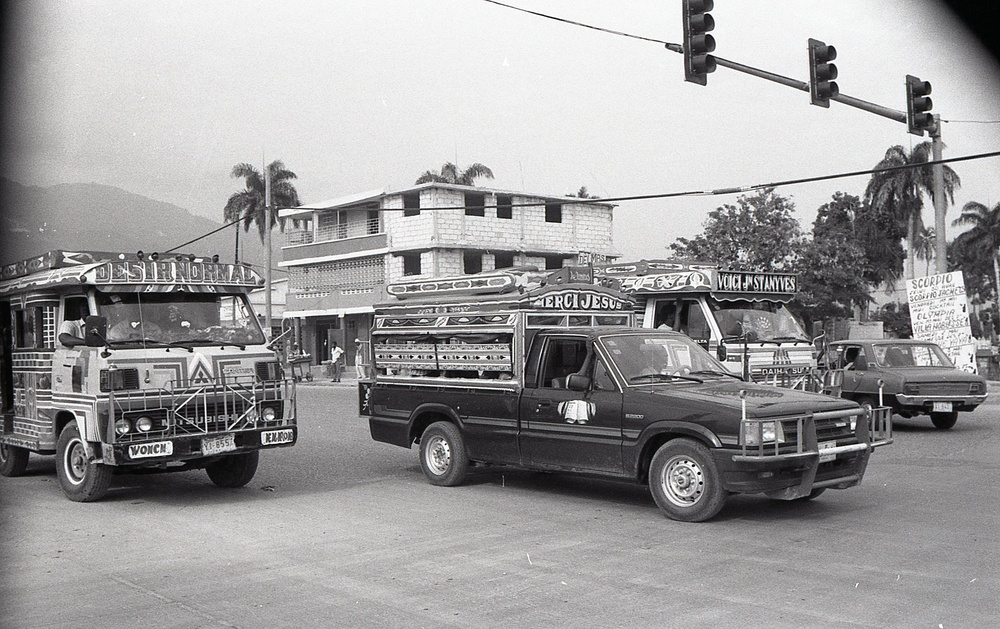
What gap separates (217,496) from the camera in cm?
1094

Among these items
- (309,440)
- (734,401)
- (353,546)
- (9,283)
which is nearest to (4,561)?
(353,546)

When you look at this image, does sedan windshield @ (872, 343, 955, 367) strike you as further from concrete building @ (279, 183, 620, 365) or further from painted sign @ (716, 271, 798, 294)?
concrete building @ (279, 183, 620, 365)

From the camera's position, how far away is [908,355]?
1764 cm

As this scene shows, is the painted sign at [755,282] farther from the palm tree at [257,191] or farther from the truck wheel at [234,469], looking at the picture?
the palm tree at [257,191]

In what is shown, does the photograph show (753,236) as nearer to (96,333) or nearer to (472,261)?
(472,261)

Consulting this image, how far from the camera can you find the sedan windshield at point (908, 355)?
1744 centimetres

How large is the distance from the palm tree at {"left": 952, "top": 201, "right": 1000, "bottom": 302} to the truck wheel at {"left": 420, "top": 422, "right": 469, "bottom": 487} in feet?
235

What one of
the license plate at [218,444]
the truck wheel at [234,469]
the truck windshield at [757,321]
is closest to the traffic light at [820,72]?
the truck windshield at [757,321]

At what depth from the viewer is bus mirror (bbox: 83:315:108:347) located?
9.85 meters

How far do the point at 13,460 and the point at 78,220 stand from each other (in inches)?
162

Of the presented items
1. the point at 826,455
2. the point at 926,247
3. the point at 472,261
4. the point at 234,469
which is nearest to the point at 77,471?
the point at 234,469

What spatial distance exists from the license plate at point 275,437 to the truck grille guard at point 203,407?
11 centimetres

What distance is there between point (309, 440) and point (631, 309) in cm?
702

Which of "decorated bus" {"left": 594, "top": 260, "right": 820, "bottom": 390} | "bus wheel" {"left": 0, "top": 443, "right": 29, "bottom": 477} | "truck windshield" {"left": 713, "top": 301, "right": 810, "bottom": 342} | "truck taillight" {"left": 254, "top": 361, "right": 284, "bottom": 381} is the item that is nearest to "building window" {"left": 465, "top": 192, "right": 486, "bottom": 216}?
"decorated bus" {"left": 594, "top": 260, "right": 820, "bottom": 390}
